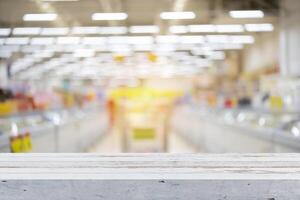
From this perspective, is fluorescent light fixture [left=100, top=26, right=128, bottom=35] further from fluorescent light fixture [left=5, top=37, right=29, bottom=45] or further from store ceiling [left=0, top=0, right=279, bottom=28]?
fluorescent light fixture [left=5, top=37, right=29, bottom=45]

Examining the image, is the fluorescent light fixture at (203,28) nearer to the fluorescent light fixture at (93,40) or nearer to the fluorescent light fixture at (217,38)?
the fluorescent light fixture at (217,38)

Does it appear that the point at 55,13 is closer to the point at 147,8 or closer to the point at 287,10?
the point at 147,8

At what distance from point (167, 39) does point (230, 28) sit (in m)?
0.64

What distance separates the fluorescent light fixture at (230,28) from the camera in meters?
3.82

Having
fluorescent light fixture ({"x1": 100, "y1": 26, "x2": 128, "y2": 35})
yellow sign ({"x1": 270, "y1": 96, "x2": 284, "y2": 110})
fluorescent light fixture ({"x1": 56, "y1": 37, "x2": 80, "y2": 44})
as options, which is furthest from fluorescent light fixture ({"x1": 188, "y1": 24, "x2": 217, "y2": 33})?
yellow sign ({"x1": 270, "y1": 96, "x2": 284, "y2": 110})

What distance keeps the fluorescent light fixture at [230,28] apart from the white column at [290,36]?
426 millimetres

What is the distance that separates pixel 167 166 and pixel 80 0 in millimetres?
1451

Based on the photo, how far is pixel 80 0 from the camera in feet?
10.1

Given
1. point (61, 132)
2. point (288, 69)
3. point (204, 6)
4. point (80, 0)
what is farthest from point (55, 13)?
point (288, 69)

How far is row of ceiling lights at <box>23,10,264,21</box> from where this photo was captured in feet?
9.41

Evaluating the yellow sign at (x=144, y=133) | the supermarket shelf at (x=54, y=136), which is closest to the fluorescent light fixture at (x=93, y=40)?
the supermarket shelf at (x=54, y=136)

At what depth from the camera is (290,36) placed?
727 centimetres
